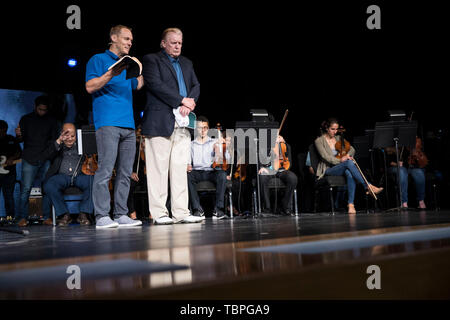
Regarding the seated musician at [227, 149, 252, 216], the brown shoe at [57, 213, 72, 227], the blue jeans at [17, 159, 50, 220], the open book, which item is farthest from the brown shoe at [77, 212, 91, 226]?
the open book

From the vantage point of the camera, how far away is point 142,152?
Answer: 5492 mm

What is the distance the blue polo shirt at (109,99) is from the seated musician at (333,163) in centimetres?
289

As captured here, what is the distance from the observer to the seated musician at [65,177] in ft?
15.8

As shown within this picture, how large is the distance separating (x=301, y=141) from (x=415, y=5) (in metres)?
2.46

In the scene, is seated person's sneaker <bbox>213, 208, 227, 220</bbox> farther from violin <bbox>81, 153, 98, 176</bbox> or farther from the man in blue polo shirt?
the man in blue polo shirt

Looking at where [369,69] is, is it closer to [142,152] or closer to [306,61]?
[306,61]

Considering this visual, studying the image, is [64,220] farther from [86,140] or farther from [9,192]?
[9,192]

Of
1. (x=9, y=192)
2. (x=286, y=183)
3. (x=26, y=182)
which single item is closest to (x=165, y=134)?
(x=26, y=182)

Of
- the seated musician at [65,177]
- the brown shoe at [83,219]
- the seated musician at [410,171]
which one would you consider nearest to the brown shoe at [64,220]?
the seated musician at [65,177]

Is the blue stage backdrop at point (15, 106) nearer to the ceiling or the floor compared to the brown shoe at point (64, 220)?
nearer to the ceiling

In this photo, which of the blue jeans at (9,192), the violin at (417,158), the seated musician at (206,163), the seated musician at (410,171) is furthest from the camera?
the violin at (417,158)

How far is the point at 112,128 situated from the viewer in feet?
10.2

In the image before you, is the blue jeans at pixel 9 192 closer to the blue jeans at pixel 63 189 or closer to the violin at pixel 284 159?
the blue jeans at pixel 63 189

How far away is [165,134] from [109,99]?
0.43 metres
